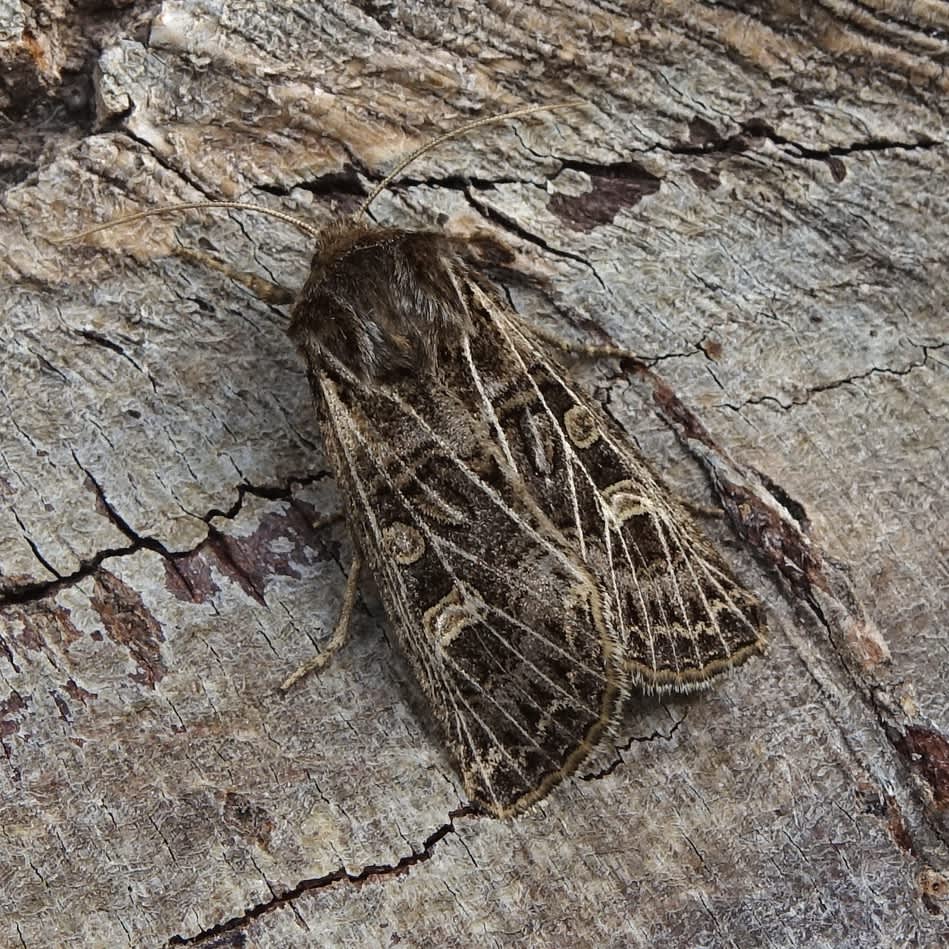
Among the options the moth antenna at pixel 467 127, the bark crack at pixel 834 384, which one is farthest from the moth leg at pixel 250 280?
the bark crack at pixel 834 384

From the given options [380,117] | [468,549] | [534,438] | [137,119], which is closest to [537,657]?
[468,549]

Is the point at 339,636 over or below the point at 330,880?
over

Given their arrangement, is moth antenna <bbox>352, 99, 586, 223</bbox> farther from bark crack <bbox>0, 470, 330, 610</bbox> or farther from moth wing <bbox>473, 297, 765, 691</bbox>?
bark crack <bbox>0, 470, 330, 610</bbox>

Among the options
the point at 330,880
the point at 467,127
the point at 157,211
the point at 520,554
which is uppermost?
the point at 467,127

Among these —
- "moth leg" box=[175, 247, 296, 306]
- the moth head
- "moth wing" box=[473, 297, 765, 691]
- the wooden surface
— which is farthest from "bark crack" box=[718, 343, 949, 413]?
"moth leg" box=[175, 247, 296, 306]

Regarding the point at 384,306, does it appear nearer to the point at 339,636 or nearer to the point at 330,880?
the point at 339,636

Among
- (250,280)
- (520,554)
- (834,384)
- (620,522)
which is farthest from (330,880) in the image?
(834,384)
